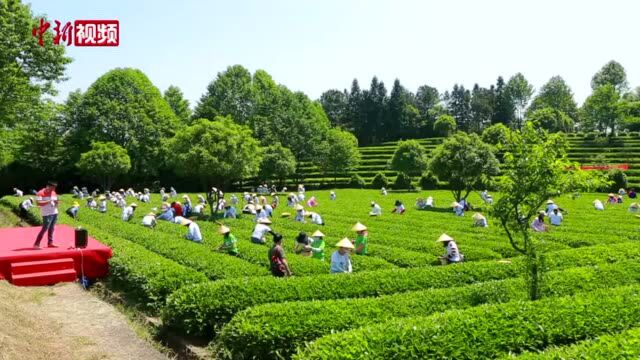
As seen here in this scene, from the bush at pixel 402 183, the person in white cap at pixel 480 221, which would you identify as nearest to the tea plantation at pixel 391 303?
the person in white cap at pixel 480 221

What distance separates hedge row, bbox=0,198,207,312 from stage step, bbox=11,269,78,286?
3.72ft

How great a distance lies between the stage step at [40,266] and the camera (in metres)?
14.4

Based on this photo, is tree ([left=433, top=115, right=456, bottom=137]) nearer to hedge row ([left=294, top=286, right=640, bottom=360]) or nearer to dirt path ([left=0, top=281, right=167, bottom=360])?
dirt path ([left=0, top=281, right=167, bottom=360])

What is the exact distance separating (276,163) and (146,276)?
4934cm

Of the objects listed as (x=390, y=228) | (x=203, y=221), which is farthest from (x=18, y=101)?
(x=390, y=228)

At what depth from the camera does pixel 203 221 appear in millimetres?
30547

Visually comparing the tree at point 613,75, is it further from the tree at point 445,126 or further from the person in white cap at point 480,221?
the person in white cap at point 480,221

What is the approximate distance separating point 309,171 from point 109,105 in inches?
1253

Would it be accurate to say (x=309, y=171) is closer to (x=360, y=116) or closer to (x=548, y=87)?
(x=360, y=116)

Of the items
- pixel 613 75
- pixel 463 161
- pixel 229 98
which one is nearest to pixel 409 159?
pixel 463 161

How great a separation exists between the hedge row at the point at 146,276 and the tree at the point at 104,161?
4400cm

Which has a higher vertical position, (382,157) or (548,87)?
(548,87)

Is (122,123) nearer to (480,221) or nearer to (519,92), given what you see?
(480,221)

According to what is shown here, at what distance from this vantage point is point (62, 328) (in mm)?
11117
